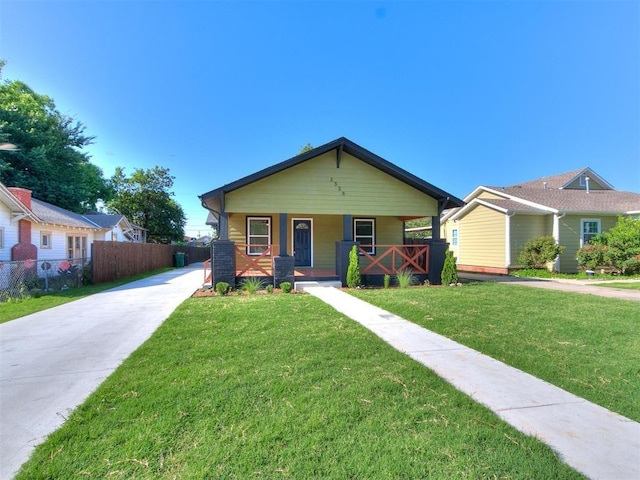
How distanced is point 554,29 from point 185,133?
59.2 feet

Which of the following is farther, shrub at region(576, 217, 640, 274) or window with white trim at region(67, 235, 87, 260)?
window with white trim at region(67, 235, 87, 260)

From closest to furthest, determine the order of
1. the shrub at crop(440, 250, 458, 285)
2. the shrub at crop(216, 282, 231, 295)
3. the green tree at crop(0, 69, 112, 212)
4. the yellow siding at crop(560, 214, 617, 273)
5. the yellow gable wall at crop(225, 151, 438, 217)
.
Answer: the shrub at crop(216, 282, 231, 295)
the yellow gable wall at crop(225, 151, 438, 217)
the shrub at crop(440, 250, 458, 285)
the yellow siding at crop(560, 214, 617, 273)
the green tree at crop(0, 69, 112, 212)

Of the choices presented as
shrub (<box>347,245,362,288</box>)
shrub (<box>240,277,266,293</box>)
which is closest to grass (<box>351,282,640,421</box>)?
shrub (<box>347,245,362,288</box>)

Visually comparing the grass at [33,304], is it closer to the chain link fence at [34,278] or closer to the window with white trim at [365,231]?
the chain link fence at [34,278]

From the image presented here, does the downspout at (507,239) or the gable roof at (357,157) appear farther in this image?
the downspout at (507,239)

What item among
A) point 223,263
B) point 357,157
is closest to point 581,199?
point 357,157

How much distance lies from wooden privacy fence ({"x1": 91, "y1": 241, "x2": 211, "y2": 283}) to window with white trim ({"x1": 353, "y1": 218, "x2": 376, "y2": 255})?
1083 centimetres

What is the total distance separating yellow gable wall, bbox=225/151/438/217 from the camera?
10516mm

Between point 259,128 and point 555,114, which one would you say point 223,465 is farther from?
point 555,114

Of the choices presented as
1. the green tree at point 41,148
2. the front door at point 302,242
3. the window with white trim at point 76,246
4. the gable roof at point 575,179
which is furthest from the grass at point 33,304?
the gable roof at point 575,179

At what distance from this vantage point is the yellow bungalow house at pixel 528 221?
1512 cm

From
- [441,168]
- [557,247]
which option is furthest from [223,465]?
[441,168]

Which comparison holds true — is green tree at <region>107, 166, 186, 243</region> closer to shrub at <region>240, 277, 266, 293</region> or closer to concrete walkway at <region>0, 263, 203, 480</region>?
shrub at <region>240, 277, 266, 293</region>

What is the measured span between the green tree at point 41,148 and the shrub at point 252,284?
646 inches
